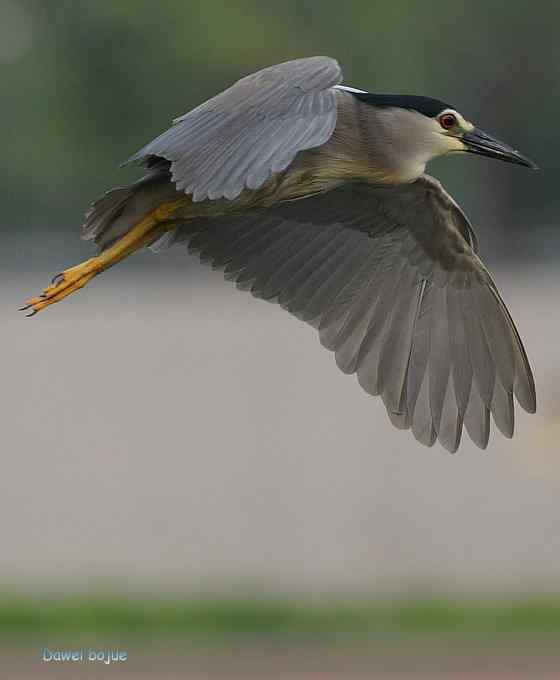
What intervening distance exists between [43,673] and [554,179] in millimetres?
7703

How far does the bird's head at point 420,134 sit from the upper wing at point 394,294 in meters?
0.40

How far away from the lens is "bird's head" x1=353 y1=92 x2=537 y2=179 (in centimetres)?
671

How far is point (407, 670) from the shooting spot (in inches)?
425

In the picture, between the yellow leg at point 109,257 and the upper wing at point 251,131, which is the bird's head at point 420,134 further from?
the yellow leg at point 109,257

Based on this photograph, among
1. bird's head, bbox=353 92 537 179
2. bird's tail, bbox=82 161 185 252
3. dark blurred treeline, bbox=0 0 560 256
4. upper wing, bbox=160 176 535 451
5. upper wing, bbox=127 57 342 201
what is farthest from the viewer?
dark blurred treeline, bbox=0 0 560 256

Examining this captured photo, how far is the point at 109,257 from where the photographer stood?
663cm

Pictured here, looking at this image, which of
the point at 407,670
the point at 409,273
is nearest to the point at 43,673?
the point at 407,670

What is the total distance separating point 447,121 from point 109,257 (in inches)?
47.8

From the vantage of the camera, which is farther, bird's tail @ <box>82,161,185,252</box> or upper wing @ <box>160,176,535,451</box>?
upper wing @ <box>160,176,535,451</box>

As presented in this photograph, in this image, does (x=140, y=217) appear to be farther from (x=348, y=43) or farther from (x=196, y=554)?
(x=348, y=43)

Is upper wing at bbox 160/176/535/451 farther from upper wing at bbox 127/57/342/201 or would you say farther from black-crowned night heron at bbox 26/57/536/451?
upper wing at bbox 127/57/342/201

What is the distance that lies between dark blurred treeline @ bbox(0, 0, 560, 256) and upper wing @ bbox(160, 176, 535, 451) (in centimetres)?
806

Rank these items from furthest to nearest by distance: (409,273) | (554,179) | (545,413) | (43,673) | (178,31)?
(554,179), (178,31), (545,413), (43,673), (409,273)

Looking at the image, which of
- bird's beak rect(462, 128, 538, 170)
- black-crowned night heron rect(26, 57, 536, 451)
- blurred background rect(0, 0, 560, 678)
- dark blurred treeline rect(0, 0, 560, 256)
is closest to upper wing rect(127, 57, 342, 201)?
black-crowned night heron rect(26, 57, 536, 451)
